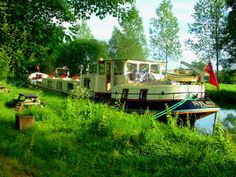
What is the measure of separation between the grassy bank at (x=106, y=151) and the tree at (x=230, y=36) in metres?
33.2

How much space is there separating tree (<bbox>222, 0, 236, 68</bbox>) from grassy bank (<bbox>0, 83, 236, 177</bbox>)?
33.2 m

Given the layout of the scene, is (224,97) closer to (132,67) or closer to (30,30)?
(132,67)

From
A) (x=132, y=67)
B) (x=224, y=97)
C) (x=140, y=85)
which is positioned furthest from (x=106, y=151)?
(x=224, y=97)

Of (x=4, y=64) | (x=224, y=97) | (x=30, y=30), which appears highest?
(x=30, y=30)

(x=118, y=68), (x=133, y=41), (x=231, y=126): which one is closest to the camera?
(x=231, y=126)

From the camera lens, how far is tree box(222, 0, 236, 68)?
136 ft

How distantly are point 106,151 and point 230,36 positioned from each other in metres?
36.5

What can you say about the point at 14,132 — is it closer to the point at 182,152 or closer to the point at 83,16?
the point at 83,16

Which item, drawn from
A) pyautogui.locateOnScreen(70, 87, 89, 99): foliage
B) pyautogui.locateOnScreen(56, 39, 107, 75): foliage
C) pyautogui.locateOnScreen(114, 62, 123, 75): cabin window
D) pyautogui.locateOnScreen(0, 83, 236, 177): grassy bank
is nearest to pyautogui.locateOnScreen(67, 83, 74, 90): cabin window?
pyautogui.locateOnScreen(114, 62, 123, 75): cabin window

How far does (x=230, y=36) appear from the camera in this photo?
1677 inches

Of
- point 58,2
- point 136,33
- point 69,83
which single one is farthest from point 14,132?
point 136,33

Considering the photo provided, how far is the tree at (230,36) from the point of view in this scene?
4141cm

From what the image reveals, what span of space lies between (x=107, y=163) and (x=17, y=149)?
185 centimetres

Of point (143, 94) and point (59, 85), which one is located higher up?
point (59, 85)
